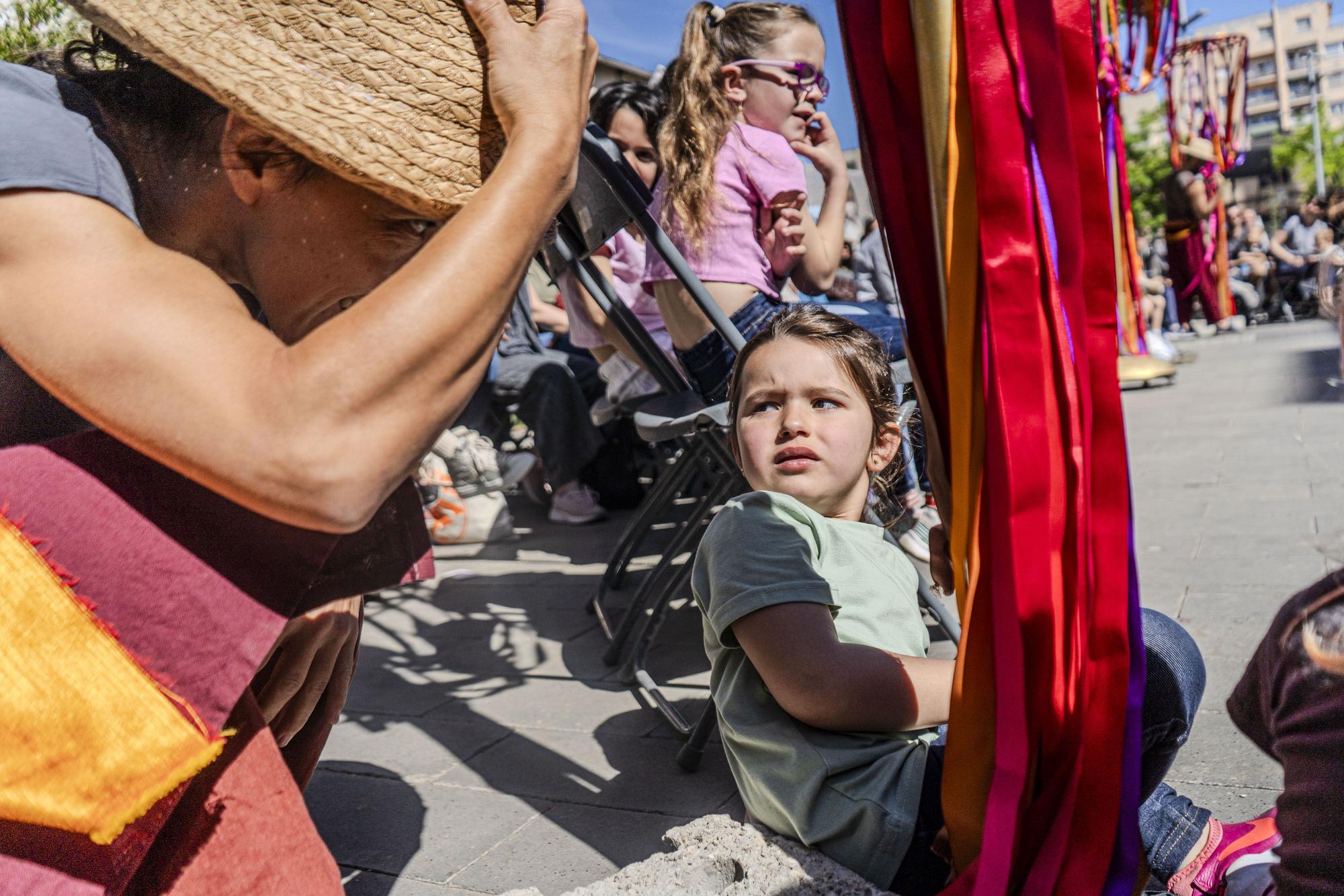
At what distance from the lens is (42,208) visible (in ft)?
2.68

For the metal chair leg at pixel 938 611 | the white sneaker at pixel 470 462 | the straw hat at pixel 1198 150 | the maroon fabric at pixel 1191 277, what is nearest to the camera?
the metal chair leg at pixel 938 611

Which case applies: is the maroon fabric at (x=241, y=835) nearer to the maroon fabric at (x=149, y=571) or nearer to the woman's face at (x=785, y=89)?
the maroon fabric at (x=149, y=571)

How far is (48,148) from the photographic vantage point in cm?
84

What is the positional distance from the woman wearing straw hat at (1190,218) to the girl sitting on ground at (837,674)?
32.9ft

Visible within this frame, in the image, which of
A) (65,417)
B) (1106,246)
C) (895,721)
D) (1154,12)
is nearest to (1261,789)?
(895,721)

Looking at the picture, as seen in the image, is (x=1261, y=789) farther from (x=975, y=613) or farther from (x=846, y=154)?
(x=846, y=154)

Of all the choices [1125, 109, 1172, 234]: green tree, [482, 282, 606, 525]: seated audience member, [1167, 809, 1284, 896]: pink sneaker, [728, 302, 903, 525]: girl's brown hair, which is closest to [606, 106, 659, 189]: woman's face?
[482, 282, 606, 525]: seated audience member

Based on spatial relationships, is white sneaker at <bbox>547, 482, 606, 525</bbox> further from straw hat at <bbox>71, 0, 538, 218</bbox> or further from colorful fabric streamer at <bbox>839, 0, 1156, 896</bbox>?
straw hat at <bbox>71, 0, 538, 218</bbox>

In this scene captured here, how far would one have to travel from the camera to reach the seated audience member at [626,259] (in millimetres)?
3922

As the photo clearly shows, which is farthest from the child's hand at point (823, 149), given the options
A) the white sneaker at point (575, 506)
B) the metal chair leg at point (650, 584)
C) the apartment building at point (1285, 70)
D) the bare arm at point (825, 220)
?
the apartment building at point (1285, 70)

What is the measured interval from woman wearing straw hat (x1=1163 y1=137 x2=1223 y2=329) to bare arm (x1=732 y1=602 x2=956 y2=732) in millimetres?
10324

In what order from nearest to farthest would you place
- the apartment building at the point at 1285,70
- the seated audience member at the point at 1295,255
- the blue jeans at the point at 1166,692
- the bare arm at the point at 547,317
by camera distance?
the blue jeans at the point at 1166,692 → the bare arm at the point at 547,317 → the seated audience member at the point at 1295,255 → the apartment building at the point at 1285,70

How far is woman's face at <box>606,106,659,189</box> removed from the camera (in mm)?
4082

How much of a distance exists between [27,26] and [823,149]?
2.07 m
